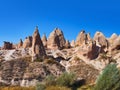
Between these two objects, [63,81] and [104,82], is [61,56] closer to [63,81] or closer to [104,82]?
[63,81]

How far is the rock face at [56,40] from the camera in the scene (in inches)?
6722

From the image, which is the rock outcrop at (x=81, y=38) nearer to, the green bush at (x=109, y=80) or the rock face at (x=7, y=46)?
the rock face at (x=7, y=46)

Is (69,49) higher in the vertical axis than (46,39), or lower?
lower

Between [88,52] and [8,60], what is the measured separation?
2899cm

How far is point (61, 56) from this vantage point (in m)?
147

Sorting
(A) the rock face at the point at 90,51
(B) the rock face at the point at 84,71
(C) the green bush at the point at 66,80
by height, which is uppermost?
(A) the rock face at the point at 90,51

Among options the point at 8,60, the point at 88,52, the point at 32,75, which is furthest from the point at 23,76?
the point at 88,52

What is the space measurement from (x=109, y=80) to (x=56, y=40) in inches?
4051

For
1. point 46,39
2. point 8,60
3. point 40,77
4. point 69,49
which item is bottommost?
point 40,77

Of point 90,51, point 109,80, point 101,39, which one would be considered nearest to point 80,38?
point 101,39

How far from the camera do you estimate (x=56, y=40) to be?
173500mm

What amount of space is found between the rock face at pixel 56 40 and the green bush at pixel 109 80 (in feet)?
312

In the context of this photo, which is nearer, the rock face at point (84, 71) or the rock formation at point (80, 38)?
the rock face at point (84, 71)

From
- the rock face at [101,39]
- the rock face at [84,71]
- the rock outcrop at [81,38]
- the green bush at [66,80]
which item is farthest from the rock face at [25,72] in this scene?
the rock outcrop at [81,38]
